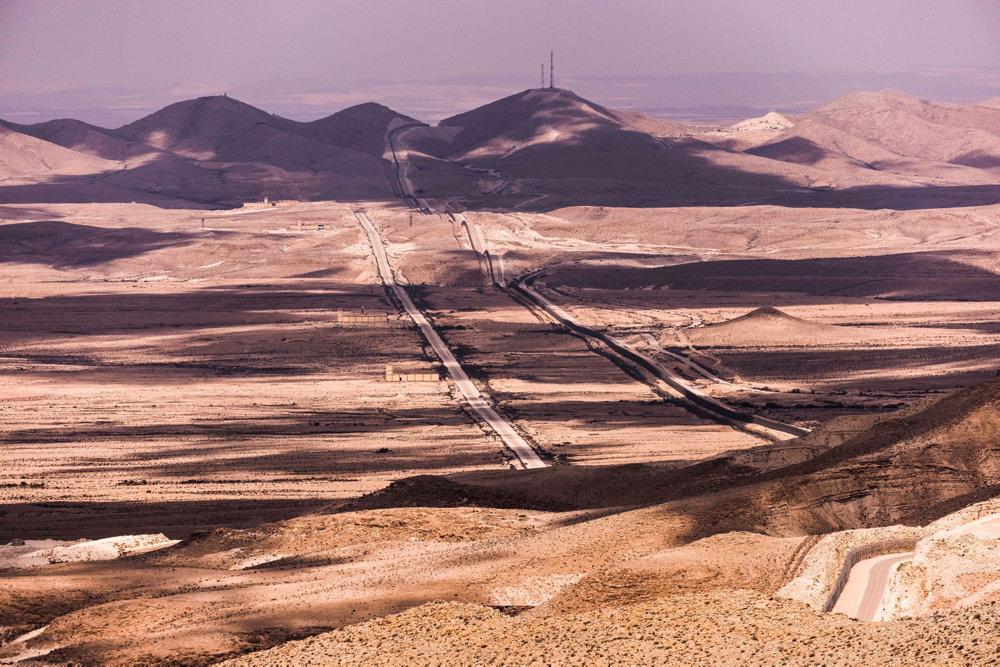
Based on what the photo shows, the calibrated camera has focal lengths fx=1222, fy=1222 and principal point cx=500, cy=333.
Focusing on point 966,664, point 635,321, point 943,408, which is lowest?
point 635,321

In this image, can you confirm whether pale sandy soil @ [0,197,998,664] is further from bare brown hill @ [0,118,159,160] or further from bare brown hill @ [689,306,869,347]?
bare brown hill @ [0,118,159,160]

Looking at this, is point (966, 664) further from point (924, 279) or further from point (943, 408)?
point (924, 279)

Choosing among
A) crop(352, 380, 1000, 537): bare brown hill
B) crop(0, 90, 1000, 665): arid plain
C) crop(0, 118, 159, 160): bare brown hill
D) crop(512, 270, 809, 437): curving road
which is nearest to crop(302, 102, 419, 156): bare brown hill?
crop(0, 118, 159, 160): bare brown hill

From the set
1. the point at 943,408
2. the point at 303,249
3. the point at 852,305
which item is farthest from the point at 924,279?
the point at 943,408

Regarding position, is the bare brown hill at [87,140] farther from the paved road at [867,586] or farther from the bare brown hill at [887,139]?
the paved road at [867,586]

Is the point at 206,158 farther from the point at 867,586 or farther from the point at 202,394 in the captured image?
the point at 867,586

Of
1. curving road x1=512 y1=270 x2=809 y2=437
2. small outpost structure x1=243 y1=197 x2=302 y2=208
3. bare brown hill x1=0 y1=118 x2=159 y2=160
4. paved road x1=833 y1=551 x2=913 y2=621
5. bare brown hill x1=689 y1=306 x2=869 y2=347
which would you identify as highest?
bare brown hill x1=0 y1=118 x2=159 y2=160
